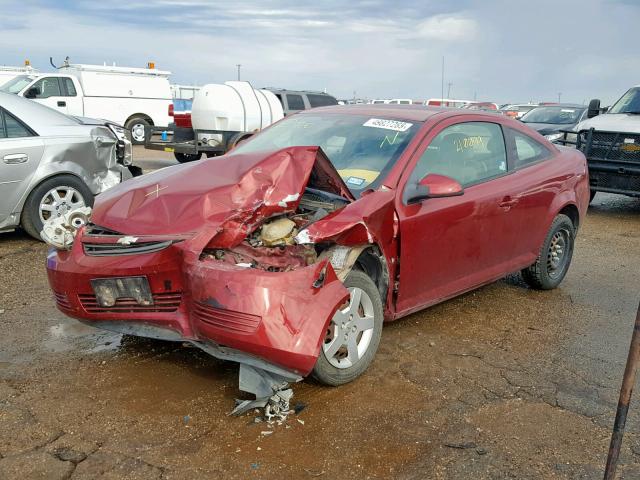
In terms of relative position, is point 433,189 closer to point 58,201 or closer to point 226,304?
point 226,304

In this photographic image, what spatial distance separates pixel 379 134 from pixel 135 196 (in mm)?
1705

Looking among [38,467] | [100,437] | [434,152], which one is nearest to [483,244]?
[434,152]

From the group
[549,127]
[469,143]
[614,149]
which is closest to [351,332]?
[469,143]

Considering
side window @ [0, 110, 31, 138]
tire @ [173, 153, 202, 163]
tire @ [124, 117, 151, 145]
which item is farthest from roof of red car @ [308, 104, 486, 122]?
tire @ [124, 117, 151, 145]

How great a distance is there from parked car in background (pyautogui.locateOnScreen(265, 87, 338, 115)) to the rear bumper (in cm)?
1283

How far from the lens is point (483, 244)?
14.9ft

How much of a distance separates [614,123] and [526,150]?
5524mm

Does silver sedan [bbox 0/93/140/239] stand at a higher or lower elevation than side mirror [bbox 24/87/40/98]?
lower

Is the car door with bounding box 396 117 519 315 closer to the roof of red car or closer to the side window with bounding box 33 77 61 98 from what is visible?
the roof of red car

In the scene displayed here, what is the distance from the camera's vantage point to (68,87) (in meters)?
17.1

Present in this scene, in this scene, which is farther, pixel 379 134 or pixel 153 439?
pixel 379 134

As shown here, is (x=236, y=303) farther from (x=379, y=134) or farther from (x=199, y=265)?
(x=379, y=134)

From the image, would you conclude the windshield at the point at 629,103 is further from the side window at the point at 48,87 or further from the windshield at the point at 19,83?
the windshield at the point at 19,83

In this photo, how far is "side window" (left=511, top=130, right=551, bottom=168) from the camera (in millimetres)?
5055
